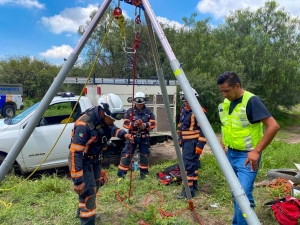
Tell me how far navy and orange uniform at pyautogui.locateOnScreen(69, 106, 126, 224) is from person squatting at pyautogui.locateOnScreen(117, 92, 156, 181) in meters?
2.37

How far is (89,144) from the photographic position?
10.2ft

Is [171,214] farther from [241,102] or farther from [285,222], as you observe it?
[241,102]

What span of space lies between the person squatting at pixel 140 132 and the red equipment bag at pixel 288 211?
2865mm

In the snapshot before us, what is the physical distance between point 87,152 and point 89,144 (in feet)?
0.35

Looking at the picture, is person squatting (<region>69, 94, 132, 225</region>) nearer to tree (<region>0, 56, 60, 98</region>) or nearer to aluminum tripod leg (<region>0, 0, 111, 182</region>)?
aluminum tripod leg (<region>0, 0, 111, 182</region>)

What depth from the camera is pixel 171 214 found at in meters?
3.85

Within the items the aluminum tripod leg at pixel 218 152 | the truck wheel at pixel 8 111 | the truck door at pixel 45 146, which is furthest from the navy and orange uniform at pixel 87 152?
the truck wheel at pixel 8 111

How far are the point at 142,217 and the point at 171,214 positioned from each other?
1.39ft

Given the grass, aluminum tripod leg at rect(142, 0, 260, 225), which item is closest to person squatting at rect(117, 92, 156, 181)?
the grass

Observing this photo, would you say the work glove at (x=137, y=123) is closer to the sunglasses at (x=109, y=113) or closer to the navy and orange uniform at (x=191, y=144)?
the navy and orange uniform at (x=191, y=144)

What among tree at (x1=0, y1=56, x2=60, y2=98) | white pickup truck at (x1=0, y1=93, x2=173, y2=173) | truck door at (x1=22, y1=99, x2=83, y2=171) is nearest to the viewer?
white pickup truck at (x1=0, y1=93, x2=173, y2=173)

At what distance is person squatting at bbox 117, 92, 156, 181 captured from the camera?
5.68m

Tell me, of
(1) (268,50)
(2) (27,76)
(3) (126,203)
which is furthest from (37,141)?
(2) (27,76)

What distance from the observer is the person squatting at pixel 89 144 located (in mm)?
2920
